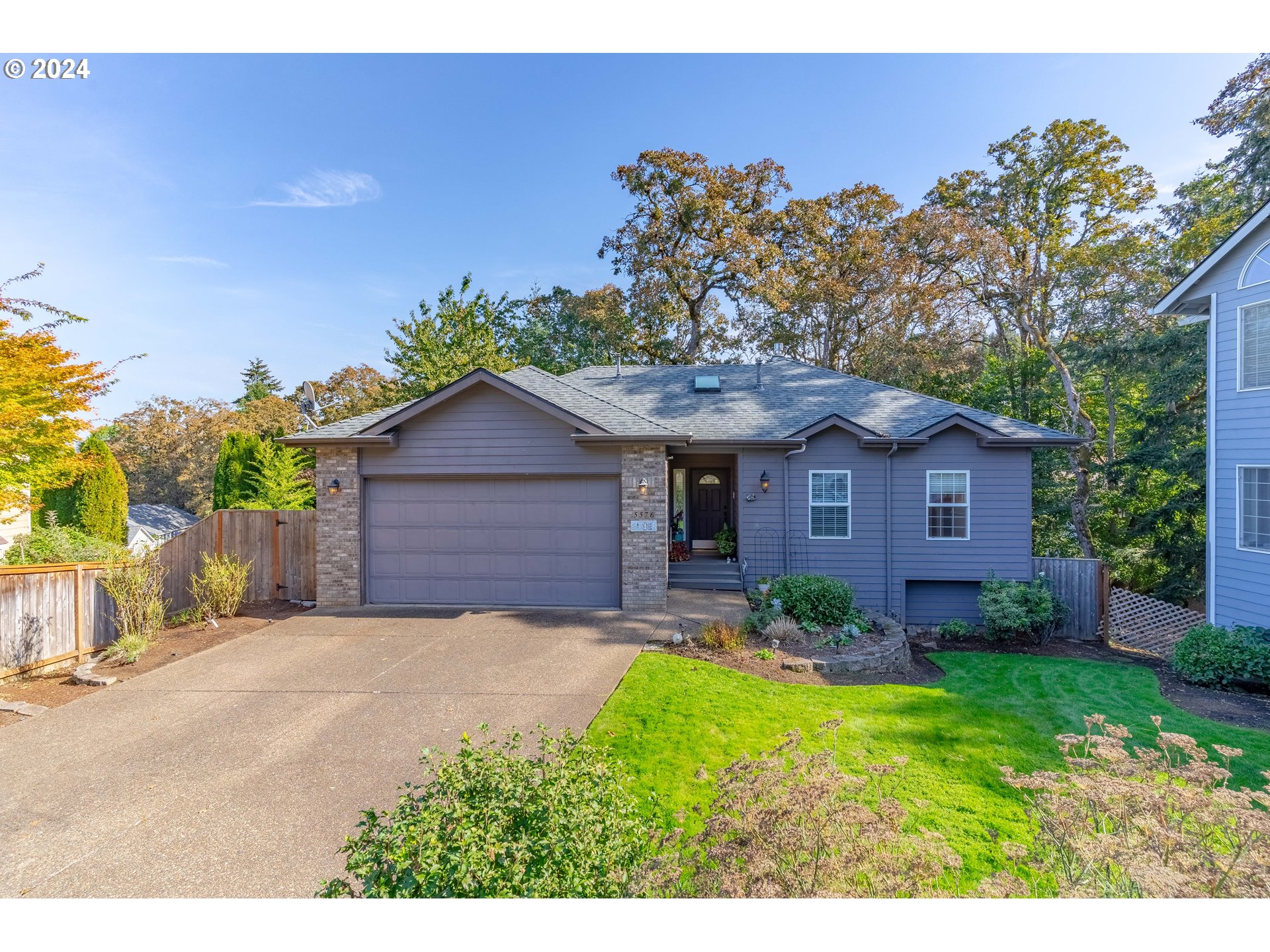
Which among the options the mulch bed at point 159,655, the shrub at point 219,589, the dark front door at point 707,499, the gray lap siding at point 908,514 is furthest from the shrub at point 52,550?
the gray lap siding at point 908,514

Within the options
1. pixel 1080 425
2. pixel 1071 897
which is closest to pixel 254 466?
pixel 1071 897

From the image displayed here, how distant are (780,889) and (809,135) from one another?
1104 centimetres

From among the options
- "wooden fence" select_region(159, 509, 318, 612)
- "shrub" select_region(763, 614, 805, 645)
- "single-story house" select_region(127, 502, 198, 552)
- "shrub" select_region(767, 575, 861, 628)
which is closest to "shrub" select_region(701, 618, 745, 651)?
"shrub" select_region(763, 614, 805, 645)

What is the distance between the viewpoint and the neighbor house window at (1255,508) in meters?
8.21

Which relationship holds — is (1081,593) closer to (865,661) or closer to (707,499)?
(865,661)

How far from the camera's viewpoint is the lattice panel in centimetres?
1000

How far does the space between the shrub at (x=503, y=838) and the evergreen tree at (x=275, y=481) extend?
14.1 meters

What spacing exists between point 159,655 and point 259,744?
378 centimetres

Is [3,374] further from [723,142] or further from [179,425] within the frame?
[179,425]

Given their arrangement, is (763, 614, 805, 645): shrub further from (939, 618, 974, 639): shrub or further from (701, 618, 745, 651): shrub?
(939, 618, 974, 639): shrub

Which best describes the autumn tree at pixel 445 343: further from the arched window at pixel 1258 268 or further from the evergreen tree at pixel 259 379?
the evergreen tree at pixel 259 379

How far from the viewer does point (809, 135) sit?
972 cm

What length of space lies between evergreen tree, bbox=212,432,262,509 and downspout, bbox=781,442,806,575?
14.0 m

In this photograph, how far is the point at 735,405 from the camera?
1305 cm
